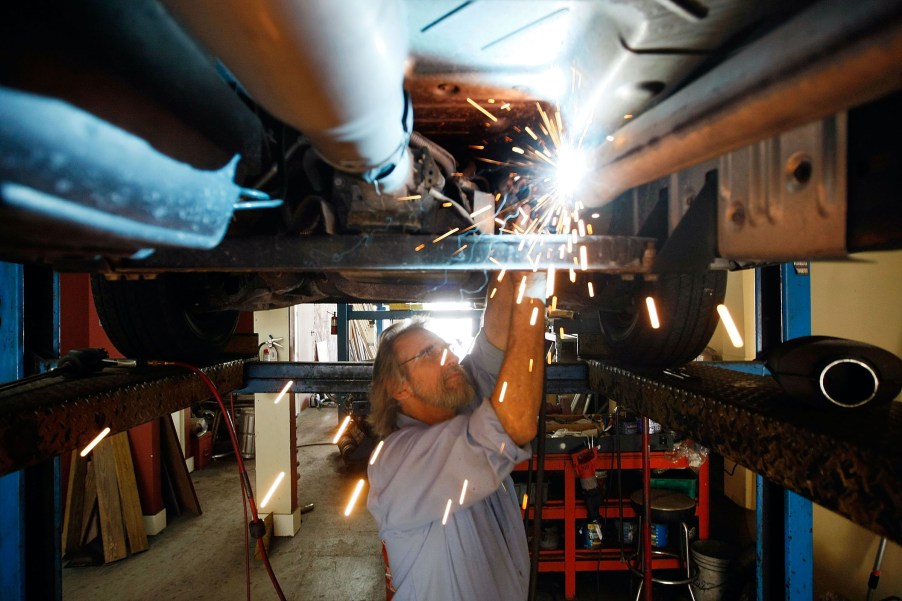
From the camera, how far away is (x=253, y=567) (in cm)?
422

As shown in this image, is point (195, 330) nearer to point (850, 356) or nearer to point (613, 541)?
point (850, 356)

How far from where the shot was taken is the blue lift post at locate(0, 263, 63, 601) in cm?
181

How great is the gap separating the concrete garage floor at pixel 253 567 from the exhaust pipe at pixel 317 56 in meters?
A: 4.16

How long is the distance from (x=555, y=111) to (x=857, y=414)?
111 centimetres

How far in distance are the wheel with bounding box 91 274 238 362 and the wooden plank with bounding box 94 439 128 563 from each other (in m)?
3.63

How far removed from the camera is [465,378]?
1.93 m

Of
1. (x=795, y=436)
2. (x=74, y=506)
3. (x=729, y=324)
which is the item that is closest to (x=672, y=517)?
(x=729, y=324)

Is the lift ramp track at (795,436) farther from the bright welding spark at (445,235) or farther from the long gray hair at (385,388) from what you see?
the long gray hair at (385,388)

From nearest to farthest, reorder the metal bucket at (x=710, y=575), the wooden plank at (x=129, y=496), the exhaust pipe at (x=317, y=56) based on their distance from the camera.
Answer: the exhaust pipe at (x=317, y=56) → the metal bucket at (x=710, y=575) → the wooden plank at (x=129, y=496)

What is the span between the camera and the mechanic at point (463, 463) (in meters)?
1.51

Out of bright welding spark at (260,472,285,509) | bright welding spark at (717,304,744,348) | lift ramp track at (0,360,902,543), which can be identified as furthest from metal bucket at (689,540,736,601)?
bright welding spark at (260,472,285,509)

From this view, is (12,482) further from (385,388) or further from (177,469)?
(177,469)

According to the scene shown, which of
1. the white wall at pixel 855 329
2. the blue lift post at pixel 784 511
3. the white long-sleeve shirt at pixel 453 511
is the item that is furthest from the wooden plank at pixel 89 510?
the white wall at pixel 855 329

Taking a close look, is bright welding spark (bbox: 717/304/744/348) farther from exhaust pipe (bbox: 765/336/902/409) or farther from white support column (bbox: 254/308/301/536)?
white support column (bbox: 254/308/301/536)
